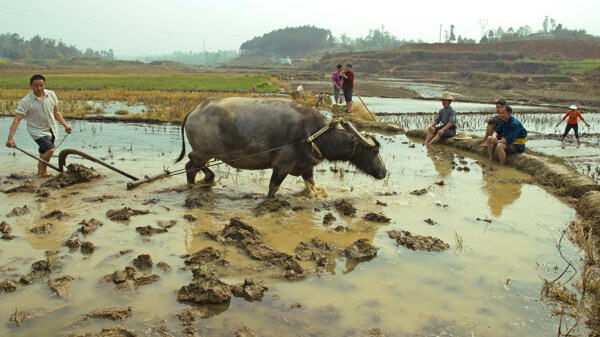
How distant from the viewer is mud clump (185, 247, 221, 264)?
396 cm

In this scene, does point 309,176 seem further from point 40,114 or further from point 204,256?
point 40,114

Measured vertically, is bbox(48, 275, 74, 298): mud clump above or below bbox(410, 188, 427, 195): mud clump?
below

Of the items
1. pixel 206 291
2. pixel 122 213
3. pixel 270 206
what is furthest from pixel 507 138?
pixel 206 291

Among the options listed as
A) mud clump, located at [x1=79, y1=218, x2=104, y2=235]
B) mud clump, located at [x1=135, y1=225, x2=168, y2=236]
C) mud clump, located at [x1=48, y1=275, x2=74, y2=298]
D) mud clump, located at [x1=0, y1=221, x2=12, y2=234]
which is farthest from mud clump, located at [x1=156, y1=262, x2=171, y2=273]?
mud clump, located at [x1=0, y1=221, x2=12, y2=234]

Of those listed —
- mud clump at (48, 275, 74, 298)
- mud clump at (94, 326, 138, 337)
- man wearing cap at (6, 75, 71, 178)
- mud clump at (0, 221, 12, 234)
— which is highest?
man wearing cap at (6, 75, 71, 178)

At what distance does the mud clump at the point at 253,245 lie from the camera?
3.87 meters

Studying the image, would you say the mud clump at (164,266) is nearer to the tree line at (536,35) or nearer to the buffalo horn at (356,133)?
the buffalo horn at (356,133)

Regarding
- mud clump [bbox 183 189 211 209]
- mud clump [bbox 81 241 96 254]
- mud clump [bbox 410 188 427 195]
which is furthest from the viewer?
mud clump [bbox 410 188 427 195]

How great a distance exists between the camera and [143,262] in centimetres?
385

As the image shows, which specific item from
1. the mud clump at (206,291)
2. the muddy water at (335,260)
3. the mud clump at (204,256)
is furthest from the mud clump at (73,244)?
the mud clump at (206,291)

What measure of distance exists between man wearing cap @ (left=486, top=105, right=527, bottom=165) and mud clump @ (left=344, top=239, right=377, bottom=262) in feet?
15.2

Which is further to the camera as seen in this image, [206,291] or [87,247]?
[87,247]

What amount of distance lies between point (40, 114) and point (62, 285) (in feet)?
12.3

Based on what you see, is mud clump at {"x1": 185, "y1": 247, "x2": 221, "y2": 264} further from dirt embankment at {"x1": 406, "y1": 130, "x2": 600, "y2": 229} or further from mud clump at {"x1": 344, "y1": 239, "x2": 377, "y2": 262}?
dirt embankment at {"x1": 406, "y1": 130, "x2": 600, "y2": 229}
